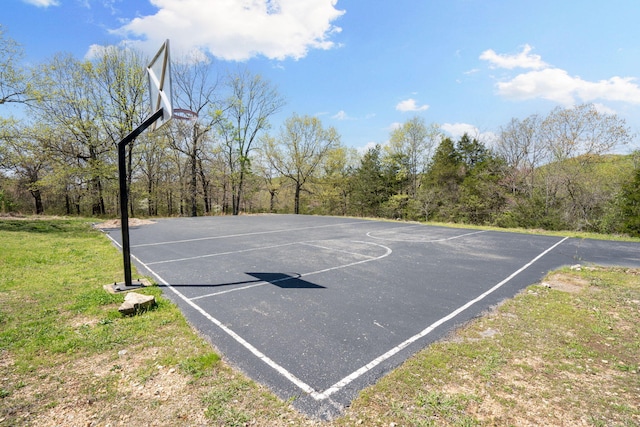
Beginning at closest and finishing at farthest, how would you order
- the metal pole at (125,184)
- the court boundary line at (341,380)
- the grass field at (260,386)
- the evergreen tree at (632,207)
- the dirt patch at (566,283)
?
the grass field at (260,386) < the court boundary line at (341,380) < the metal pole at (125,184) < the dirt patch at (566,283) < the evergreen tree at (632,207)

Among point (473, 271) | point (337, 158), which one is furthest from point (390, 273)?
point (337, 158)

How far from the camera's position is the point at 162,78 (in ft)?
15.7

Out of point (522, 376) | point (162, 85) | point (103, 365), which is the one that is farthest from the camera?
point (162, 85)

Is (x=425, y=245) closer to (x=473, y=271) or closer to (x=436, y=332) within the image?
(x=473, y=271)

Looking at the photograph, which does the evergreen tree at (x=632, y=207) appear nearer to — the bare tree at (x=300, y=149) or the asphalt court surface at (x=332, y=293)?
the asphalt court surface at (x=332, y=293)

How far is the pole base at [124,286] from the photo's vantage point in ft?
15.5

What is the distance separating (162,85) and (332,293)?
15.6ft

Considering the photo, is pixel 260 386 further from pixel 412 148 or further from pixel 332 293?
pixel 412 148

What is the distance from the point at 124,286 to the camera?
493 centimetres

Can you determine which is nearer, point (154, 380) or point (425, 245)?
point (154, 380)

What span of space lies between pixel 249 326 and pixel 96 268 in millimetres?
4806

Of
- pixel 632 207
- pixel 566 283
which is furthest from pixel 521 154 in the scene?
pixel 566 283

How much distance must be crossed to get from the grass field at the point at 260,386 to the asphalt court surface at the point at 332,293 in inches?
9.6

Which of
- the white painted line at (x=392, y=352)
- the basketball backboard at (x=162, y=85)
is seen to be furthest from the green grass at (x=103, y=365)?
the basketball backboard at (x=162, y=85)
